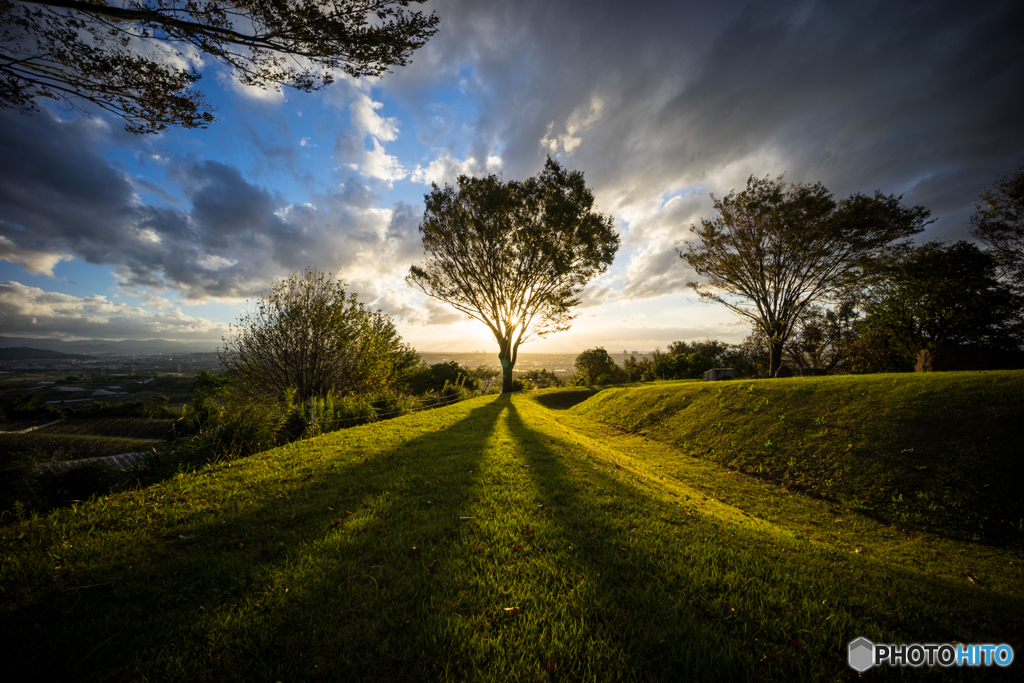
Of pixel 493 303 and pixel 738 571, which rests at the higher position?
pixel 493 303

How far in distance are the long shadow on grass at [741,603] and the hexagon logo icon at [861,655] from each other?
61mm

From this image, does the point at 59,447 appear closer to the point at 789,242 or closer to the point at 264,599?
the point at 264,599

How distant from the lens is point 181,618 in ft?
8.74

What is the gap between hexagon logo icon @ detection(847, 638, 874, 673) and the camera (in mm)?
2596

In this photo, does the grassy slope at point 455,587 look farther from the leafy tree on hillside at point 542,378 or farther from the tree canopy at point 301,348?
the leafy tree on hillside at point 542,378

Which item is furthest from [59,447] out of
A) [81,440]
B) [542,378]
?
[542,378]

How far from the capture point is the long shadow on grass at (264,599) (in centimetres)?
230

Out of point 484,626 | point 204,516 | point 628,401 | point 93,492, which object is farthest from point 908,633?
point 628,401

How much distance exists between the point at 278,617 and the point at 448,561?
5.15ft

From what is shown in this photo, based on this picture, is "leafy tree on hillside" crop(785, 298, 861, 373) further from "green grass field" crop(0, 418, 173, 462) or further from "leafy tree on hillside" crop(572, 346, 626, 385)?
"green grass field" crop(0, 418, 173, 462)

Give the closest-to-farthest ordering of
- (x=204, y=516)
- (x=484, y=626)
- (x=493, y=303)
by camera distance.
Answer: (x=484, y=626) → (x=204, y=516) → (x=493, y=303)

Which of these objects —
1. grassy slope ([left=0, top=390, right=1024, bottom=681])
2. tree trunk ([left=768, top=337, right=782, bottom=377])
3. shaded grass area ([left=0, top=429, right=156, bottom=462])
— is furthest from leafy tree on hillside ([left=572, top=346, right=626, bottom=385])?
shaded grass area ([left=0, top=429, right=156, bottom=462])

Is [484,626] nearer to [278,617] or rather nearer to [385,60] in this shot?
[278,617]

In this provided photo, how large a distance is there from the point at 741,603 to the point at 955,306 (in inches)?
1372
